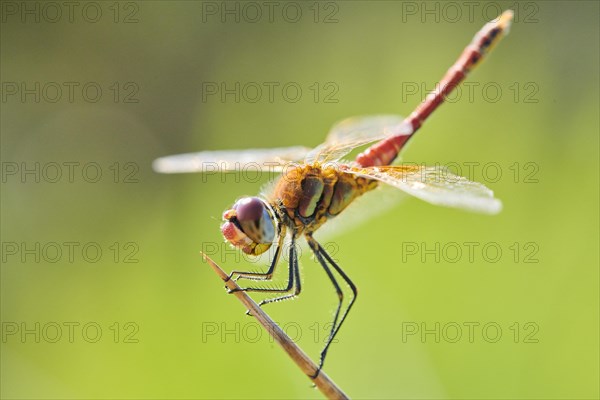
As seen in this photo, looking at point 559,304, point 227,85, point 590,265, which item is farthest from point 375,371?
point 227,85

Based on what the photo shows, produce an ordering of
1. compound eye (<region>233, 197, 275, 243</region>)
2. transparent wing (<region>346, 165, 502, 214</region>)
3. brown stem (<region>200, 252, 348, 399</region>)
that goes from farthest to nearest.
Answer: compound eye (<region>233, 197, 275, 243</region>) < transparent wing (<region>346, 165, 502, 214</region>) < brown stem (<region>200, 252, 348, 399</region>)

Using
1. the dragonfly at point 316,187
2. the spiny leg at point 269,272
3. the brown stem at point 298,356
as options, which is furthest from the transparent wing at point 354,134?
the brown stem at point 298,356

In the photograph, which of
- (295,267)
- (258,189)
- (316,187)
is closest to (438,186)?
(316,187)

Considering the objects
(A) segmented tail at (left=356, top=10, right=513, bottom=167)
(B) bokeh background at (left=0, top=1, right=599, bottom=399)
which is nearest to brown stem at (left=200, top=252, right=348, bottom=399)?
(B) bokeh background at (left=0, top=1, right=599, bottom=399)

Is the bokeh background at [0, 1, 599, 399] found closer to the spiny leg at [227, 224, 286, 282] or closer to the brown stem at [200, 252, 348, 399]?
the spiny leg at [227, 224, 286, 282]

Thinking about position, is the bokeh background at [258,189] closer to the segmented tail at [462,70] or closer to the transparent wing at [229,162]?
the transparent wing at [229,162]

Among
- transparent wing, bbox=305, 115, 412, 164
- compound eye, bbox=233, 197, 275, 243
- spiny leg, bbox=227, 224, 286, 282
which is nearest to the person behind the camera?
compound eye, bbox=233, 197, 275, 243

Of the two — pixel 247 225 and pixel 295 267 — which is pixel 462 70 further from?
pixel 247 225
